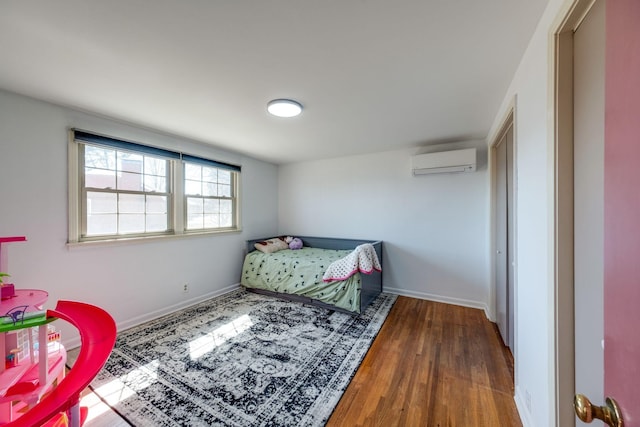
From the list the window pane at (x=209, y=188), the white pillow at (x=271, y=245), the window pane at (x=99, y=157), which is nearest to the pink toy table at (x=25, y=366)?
the window pane at (x=99, y=157)

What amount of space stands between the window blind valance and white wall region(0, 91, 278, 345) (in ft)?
0.24

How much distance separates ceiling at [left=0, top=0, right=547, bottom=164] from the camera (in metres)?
1.20

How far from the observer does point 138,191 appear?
286 centimetres

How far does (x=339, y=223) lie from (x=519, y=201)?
2.88 m

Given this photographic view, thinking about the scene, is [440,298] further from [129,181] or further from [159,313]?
[129,181]

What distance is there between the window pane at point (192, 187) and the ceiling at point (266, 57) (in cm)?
102

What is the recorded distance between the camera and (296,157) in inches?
168

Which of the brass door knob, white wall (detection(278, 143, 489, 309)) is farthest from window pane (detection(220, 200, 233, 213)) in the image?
the brass door knob

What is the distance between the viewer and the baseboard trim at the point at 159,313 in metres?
2.32

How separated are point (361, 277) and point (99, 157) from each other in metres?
3.19

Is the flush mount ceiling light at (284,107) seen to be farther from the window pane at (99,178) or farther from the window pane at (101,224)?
the window pane at (101,224)

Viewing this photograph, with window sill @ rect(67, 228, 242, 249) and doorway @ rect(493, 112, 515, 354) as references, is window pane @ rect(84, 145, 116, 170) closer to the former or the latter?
window sill @ rect(67, 228, 242, 249)

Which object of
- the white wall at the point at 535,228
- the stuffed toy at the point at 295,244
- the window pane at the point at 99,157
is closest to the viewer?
the white wall at the point at 535,228

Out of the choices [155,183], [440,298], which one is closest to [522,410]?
[440,298]
